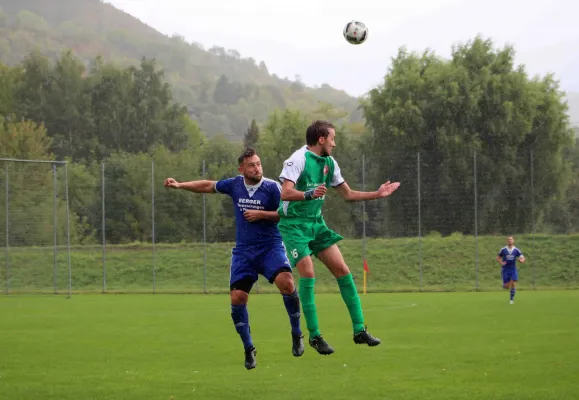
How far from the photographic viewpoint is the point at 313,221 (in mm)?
11656

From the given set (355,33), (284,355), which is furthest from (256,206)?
(284,355)

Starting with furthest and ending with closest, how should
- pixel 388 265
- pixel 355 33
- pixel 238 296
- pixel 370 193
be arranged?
pixel 388 265 < pixel 355 33 < pixel 238 296 < pixel 370 193

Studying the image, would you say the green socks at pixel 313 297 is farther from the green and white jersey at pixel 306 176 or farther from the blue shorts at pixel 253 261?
the green and white jersey at pixel 306 176

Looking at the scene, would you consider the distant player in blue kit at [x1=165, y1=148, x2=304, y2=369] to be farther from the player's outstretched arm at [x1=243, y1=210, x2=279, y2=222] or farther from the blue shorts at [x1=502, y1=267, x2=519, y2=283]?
the blue shorts at [x1=502, y1=267, x2=519, y2=283]

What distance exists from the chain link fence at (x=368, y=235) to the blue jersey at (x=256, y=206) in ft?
98.1

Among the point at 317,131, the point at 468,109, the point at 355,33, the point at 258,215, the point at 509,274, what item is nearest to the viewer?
the point at 317,131

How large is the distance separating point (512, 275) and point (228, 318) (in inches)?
435

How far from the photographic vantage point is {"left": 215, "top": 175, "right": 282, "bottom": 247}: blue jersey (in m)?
11.6

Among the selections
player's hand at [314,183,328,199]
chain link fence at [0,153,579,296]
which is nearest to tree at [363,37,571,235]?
chain link fence at [0,153,579,296]

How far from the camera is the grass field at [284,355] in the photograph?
13.7m

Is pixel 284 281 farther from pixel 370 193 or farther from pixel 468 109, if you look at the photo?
pixel 468 109

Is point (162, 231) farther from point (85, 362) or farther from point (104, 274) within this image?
point (85, 362)

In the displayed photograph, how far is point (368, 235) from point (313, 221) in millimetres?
31062

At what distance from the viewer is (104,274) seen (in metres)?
40.5
